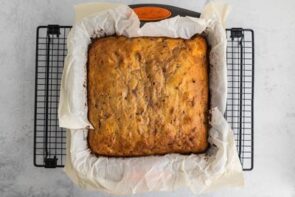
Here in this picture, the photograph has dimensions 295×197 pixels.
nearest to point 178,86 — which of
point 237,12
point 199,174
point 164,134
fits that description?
point 164,134

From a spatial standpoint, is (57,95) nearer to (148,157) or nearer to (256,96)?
(148,157)

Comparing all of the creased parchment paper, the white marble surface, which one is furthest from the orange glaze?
the white marble surface

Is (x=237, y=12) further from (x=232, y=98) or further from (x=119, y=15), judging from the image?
(x=119, y=15)

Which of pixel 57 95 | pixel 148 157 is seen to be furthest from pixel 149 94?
pixel 57 95

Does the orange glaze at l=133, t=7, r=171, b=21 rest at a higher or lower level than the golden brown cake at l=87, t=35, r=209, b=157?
higher

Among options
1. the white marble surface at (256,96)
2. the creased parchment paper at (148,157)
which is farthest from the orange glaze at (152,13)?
the white marble surface at (256,96)

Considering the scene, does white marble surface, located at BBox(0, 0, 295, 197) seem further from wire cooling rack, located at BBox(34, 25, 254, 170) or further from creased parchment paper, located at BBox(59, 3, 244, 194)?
creased parchment paper, located at BBox(59, 3, 244, 194)

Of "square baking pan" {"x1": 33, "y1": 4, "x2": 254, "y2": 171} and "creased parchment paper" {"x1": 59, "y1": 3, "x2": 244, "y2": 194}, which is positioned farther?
"square baking pan" {"x1": 33, "y1": 4, "x2": 254, "y2": 171}
